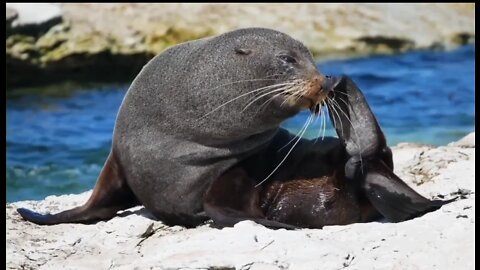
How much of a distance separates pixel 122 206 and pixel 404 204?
166 centimetres

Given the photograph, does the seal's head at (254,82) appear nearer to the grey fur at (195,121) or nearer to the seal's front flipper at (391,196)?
the grey fur at (195,121)

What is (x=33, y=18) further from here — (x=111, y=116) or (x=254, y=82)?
(x=254, y=82)

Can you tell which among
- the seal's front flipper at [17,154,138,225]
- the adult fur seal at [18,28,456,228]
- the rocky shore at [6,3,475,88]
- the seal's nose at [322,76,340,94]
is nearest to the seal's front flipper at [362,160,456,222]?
the adult fur seal at [18,28,456,228]

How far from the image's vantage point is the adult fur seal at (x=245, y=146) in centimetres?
546

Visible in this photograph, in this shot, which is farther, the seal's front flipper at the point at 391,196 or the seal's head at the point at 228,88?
the seal's head at the point at 228,88

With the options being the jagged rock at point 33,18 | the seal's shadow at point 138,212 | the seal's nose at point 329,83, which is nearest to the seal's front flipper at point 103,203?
the seal's shadow at point 138,212

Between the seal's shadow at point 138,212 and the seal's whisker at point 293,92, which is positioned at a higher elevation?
the seal's whisker at point 293,92

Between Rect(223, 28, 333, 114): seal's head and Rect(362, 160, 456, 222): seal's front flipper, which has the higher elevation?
Rect(223, 28, 333, 114): seal's head

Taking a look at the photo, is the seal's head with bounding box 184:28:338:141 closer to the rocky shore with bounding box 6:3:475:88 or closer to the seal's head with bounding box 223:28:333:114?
the seal's head with bounding box 223:28:333:114

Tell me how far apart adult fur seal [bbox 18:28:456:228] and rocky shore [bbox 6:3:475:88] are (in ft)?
25.3

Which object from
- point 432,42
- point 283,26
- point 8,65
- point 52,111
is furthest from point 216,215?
point 432,42

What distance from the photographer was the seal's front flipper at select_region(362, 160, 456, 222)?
5.33 metres

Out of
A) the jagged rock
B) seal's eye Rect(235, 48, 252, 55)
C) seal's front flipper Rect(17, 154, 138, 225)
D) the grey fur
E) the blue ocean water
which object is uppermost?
the jagged rock

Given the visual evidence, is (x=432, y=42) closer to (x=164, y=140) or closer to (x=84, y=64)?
(x=84, y=64)
